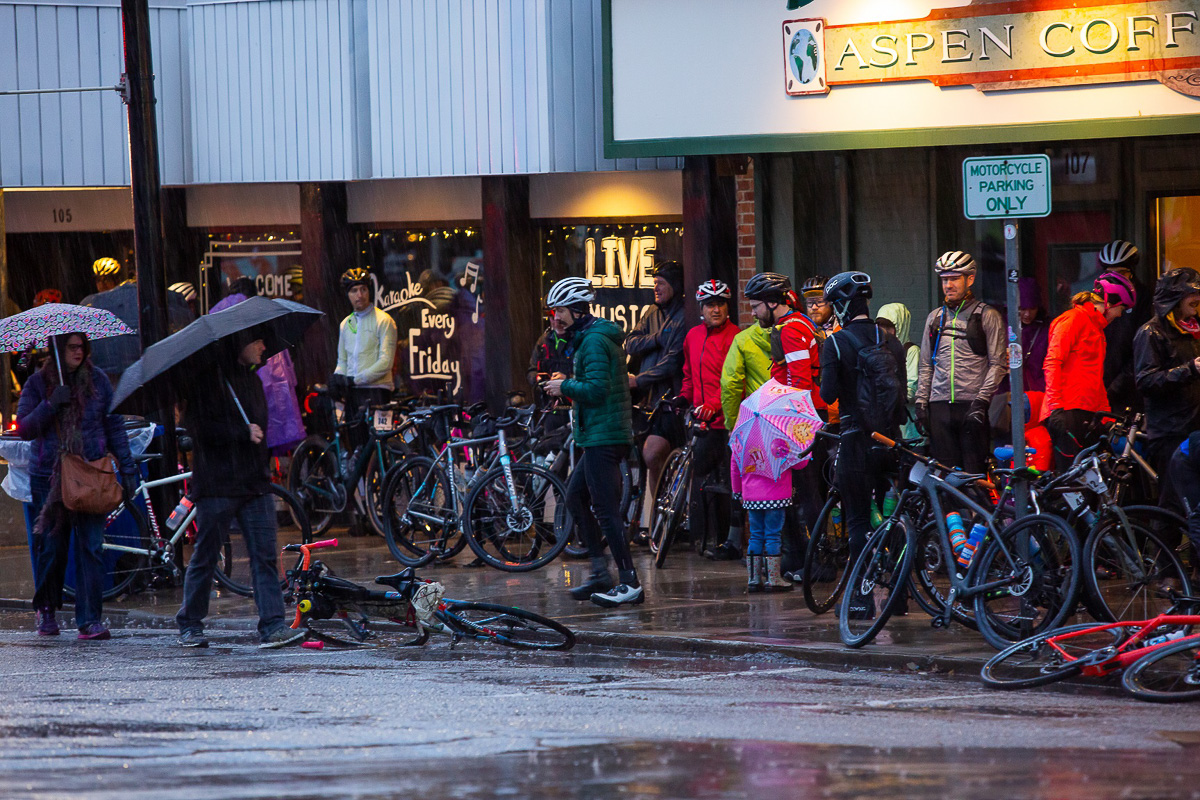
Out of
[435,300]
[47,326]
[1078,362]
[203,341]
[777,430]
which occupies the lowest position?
[777,430]

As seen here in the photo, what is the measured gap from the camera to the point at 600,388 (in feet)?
36.8

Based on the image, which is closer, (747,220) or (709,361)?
(709,361)

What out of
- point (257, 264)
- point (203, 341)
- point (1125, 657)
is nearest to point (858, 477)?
point (1125, 657)

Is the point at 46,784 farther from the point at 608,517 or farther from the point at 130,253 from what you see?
the point at 130,253

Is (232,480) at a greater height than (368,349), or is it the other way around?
(368,349)

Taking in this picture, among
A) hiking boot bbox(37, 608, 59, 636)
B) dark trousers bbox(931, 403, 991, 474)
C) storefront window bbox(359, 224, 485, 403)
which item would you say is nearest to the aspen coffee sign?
dark trousers bbox(931, 403, 991, 474)

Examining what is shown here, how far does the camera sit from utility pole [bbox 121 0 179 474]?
1277cm

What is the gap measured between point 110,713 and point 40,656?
243 cm

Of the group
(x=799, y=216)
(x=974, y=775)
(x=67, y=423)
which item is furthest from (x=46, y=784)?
(x=799, y=216)

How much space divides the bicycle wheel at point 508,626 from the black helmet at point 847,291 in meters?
2.68

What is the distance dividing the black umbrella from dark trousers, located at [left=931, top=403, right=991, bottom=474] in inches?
177

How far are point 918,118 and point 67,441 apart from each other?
6.84 meters

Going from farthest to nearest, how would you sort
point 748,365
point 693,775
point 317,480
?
point 317,480, point 748,365, point 693,775

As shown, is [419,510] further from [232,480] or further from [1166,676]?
[1166,676]
